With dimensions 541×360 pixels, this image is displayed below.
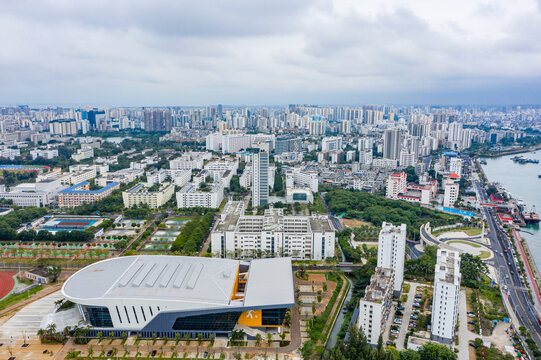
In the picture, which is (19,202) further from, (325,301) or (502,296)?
(502,296)

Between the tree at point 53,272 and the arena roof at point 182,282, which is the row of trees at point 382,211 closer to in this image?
the arena roof at point 182,282

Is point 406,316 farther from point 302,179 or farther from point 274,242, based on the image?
point 302,179

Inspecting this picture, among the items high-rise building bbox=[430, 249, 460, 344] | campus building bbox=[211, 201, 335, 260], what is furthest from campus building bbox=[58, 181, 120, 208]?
high-rise building bbox=[430, 249, 460, 344]

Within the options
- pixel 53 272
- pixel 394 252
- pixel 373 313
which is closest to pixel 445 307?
pixel 373 313

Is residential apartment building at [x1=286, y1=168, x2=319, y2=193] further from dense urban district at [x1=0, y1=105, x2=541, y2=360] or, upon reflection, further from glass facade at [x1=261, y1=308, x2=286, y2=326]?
glass facade at [x1=261, y1=308, x2=286, y2=326]

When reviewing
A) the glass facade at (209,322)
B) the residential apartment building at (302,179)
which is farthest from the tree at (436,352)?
the residential apartment building at (302,179)
